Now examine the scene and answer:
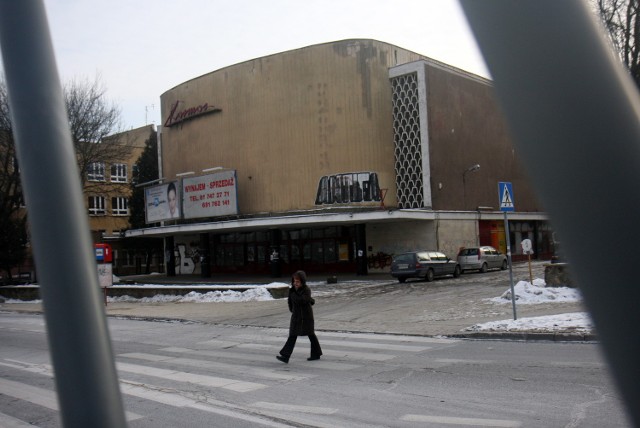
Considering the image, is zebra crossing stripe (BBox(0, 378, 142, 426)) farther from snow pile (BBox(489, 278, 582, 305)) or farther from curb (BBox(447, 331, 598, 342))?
snow pile (BBox(489, 278, 582, 305))

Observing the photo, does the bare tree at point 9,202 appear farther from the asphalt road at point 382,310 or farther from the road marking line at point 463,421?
the road marking line at point 463,421

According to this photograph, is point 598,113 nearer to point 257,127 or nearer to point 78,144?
point 78,144

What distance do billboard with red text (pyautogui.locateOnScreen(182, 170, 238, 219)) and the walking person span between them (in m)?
30.6

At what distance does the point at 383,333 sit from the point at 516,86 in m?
13.3

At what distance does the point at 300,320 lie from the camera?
10.9 m

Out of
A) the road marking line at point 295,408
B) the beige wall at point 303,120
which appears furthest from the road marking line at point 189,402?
the beige wall at point 303,120

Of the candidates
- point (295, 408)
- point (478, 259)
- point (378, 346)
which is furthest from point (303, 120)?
point (295, 408)

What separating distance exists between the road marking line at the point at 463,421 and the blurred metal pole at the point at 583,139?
537cm

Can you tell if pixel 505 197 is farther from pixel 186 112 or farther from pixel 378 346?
pixel 186 112

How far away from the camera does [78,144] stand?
3456 centimetres

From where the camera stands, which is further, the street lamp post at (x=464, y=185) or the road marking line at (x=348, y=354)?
the street lamp post at (x=464, y=185)

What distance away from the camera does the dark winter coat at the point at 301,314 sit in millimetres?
10867

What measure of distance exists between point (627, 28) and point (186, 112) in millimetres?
33880

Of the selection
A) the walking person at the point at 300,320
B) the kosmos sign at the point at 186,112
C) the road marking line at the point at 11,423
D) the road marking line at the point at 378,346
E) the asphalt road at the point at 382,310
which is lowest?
the asphalt road at the point at 382,310
